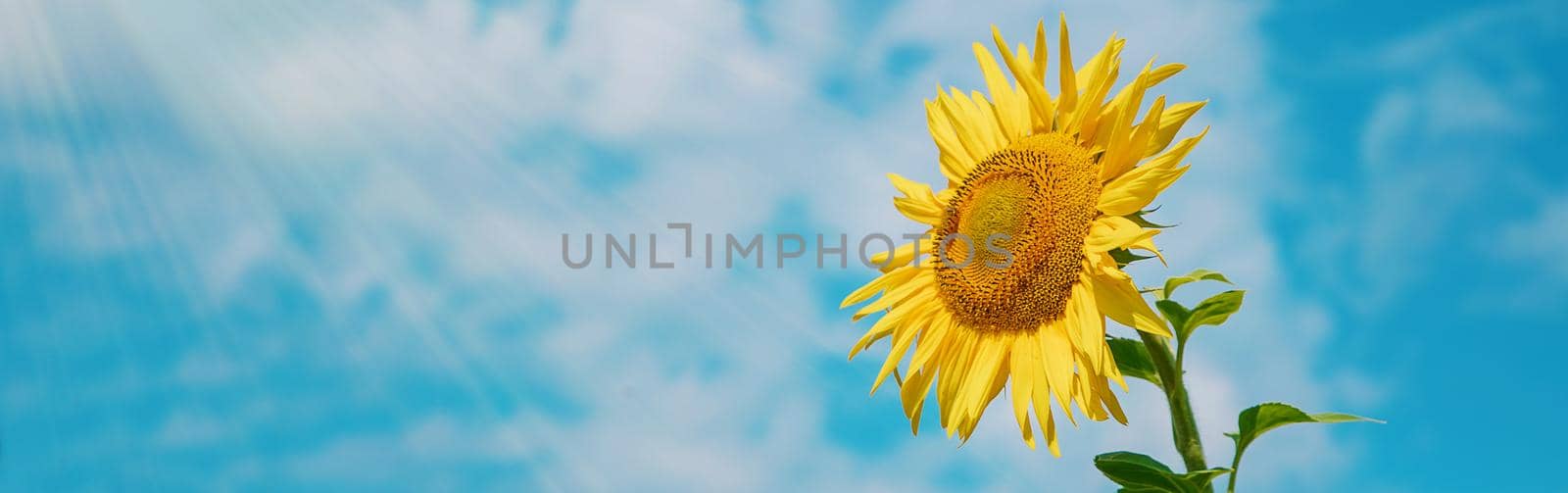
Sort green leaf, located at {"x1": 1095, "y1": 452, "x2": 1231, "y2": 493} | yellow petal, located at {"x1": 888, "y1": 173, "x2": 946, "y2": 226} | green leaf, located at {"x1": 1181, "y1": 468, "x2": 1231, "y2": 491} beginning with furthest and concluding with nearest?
yellow petal, located at {"x1": 888, "y1": 173, "x2": 946, "y2": 226}
green leaf, located at {"x1": 1095, "y1": 452, "x2": 1231, "y2": 493}
green leaf, located at {"x1": 1181, "y1": 468, "x2": 1231, "y2": 491}

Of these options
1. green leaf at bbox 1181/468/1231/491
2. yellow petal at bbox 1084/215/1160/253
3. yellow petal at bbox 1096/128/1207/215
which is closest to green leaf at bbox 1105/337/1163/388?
green leaf at bbox 1181/468/1231/491

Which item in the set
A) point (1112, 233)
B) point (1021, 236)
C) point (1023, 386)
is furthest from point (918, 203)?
point (1112, 233)

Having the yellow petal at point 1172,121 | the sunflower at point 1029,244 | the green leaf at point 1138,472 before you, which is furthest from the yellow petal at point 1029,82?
the green leaf at point 1138,472

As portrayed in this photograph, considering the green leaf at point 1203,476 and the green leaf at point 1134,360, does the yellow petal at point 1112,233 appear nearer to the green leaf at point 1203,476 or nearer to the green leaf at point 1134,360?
the green leaf at point 1134,360

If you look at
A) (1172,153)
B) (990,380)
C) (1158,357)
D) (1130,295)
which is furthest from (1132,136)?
(990,380)

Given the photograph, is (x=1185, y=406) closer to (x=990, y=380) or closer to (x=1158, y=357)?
(x=1158, y=357)

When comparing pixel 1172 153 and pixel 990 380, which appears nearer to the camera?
pixel 1172 153

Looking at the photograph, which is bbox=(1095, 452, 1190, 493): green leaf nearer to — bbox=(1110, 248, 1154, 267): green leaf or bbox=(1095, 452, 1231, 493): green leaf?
bbox=(1095, 452, 1231, 493): green leaf
